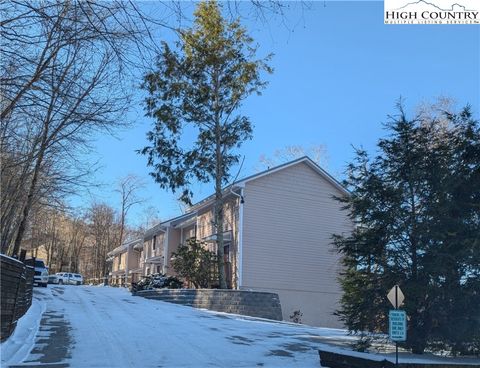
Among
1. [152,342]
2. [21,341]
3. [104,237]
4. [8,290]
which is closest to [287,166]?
[152,342]

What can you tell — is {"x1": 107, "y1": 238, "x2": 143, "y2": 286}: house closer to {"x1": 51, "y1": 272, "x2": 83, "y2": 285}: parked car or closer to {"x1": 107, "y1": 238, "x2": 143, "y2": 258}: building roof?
{"x1": 107, "y1": 238, "x2": 143, "y2": 258}: building roof

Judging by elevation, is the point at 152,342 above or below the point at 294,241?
Result: below

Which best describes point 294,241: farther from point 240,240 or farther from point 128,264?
point 128,264

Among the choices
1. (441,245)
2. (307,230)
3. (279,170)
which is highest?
(279,170)

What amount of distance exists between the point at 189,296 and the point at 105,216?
185 ft

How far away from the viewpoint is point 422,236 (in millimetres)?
13594

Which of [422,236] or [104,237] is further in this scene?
[104,237]

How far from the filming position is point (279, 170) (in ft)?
100

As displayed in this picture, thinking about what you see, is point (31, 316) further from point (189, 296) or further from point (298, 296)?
point (298, 296)

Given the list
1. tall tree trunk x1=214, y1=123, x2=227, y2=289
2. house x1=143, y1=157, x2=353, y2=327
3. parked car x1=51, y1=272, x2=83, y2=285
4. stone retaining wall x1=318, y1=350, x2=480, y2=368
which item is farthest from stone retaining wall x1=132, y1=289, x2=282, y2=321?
parked car x1=51, y1=272, x2=83, y2=285

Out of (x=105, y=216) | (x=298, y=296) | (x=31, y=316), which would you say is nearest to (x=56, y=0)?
(x=31, y=316)

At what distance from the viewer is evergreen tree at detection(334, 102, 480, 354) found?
43.2 feet

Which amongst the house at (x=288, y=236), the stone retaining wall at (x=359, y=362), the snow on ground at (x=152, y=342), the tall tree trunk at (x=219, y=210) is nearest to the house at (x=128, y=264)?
the house at (x=288, y=236)

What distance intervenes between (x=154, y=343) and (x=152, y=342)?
17 cm
